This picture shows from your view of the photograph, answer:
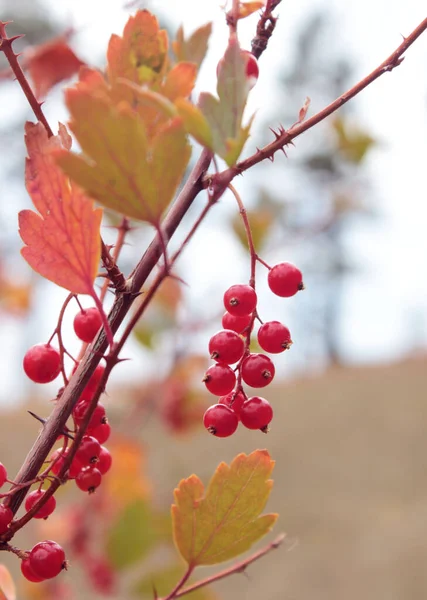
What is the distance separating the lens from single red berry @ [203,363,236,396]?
317mm

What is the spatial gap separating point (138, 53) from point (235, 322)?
141 millimetres

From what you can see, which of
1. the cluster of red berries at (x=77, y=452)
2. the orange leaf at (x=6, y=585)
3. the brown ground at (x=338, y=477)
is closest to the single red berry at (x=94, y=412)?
the cluster of red berries at (x=77, y=452)

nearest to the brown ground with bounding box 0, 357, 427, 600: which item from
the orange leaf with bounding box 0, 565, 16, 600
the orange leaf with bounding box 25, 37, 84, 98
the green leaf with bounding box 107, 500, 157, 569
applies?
the green leaf with bounding box 107, 500, 157, 569

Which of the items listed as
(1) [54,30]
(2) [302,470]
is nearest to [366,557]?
(2) [302,470]

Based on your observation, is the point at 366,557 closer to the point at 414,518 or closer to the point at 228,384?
the point at 414,518

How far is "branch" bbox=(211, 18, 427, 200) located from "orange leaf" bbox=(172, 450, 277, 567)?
0.47ft

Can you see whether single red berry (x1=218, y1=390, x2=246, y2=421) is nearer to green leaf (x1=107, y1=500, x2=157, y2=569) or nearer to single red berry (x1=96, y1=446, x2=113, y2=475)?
single red berry (x1=96, y1=446, x2=113, y2=475)

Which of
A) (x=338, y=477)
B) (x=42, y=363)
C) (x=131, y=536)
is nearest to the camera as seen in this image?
(x=42, y=363)

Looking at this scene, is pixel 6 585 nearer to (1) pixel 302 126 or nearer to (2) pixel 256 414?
(2) pixel 256 414

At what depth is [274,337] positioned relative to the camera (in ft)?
1.07

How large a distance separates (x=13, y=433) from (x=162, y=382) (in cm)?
195

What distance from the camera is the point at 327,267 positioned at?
23.5 feet

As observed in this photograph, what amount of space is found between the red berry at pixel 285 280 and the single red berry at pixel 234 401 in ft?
0.19

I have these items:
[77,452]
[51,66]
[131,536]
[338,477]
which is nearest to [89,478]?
[77,452]
